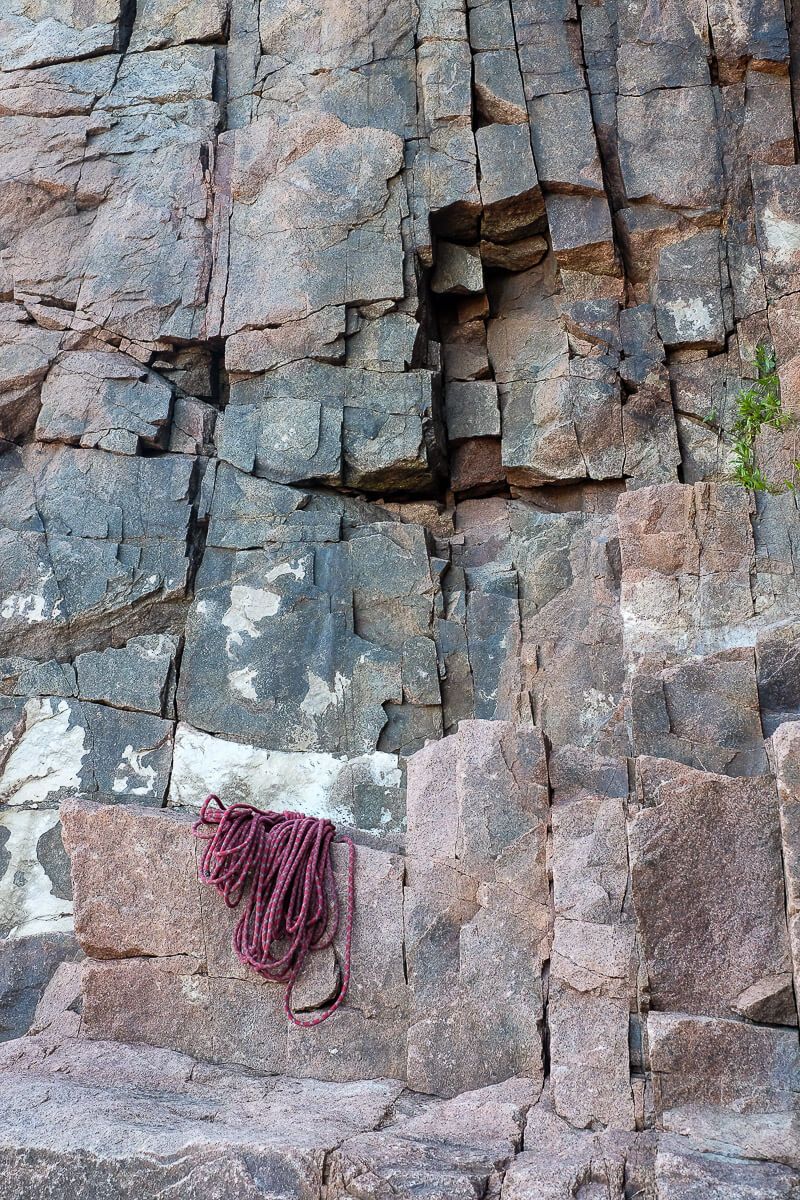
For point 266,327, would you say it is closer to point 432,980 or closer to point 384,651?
point 384,651

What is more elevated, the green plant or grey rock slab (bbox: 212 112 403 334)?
grey rock slab (bbox: 212 112 403 334)

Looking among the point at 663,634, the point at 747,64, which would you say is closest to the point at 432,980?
the point at 663,634

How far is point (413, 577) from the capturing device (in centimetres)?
824

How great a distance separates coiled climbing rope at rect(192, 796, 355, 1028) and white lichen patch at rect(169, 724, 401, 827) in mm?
2251

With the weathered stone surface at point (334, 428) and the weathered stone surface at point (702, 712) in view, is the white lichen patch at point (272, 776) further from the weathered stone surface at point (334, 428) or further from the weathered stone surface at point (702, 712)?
the weathered stone surface at point (702, 712)

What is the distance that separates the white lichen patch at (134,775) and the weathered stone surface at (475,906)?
2.81 metres

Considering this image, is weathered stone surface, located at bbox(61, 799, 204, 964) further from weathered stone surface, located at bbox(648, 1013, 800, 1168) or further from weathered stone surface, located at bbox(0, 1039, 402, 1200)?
weathered stone surface, located at bbox(648, 1013, 800, 1168)

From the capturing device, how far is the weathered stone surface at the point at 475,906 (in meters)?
4.74

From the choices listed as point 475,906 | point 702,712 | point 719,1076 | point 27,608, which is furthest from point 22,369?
point 719,1076

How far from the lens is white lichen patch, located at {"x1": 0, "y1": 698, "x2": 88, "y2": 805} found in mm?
7695

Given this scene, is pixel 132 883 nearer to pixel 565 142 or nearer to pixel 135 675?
pixel 135 675

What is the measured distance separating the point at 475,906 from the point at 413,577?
354cm

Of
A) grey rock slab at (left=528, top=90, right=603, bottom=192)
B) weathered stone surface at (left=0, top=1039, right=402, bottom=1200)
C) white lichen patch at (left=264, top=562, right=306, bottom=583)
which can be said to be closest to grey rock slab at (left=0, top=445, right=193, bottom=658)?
white lichen patch at (left=264, top=562, right=306, bottom=583)

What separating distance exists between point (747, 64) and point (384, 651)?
5941 millimetres
